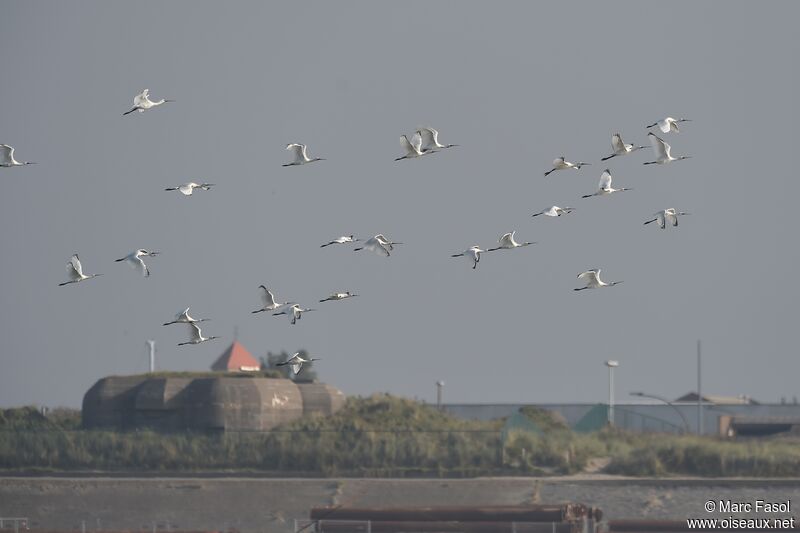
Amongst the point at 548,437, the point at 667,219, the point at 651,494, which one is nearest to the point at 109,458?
the point at 548,437

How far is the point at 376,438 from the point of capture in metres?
61.9

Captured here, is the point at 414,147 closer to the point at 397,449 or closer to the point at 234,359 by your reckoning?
the point at 397,449

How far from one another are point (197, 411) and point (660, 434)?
16808 millimetres

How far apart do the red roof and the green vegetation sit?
3052 inches

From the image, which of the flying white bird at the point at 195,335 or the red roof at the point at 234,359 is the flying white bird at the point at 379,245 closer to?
the flying white bird at the point at 195,335

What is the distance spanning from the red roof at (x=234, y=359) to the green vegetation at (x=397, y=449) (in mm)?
77531

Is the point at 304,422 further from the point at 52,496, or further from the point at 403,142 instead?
the point at 403,142

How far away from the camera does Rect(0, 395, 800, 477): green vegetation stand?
5888cm

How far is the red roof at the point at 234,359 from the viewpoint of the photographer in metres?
144

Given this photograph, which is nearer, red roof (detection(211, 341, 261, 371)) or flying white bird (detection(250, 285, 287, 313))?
flying white bird (detection(250, 285, 287, 313))

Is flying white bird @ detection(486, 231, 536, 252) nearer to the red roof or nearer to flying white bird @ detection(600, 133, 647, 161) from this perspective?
flying white bird @ detection(600, 133, 647, 161)

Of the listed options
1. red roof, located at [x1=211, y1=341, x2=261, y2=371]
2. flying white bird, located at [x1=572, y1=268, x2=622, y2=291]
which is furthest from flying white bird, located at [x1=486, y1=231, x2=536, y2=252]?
red roof, located at [x1=211, y1=341, x2=261, y2=371]

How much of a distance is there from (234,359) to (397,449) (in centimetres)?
8552

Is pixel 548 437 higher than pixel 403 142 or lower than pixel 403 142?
lower
